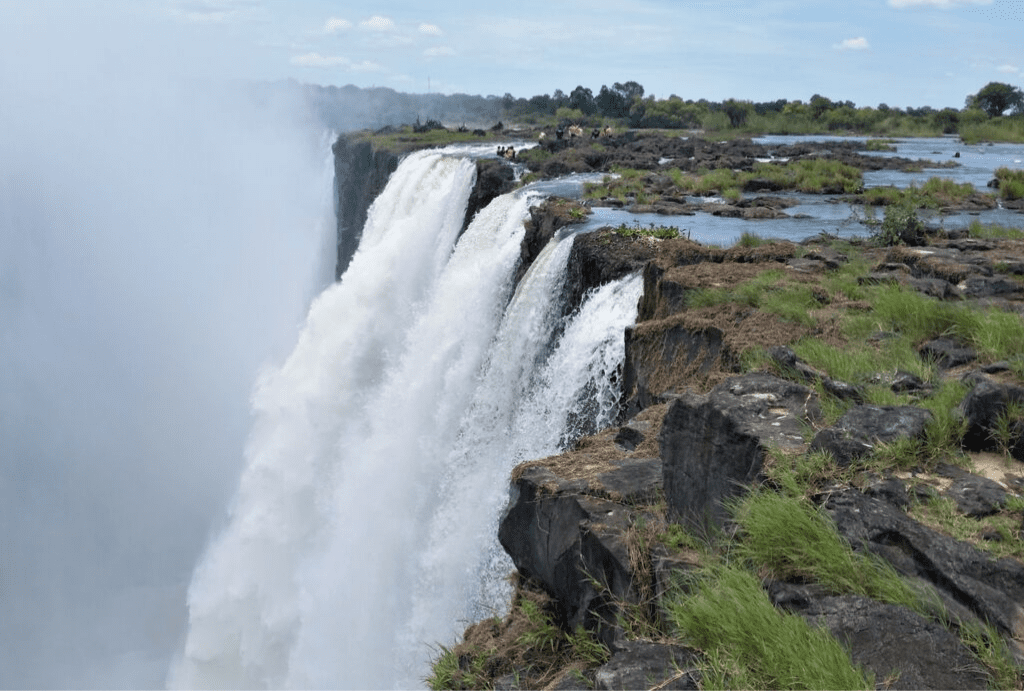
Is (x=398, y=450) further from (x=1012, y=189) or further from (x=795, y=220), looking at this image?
(x=1012, y=189)

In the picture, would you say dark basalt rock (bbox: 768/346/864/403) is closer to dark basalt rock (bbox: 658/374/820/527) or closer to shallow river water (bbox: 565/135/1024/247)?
dark basalt rock (bbox: 658/374/820/527)

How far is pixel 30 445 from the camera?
40281 millimetres

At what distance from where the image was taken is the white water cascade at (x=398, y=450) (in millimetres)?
10078

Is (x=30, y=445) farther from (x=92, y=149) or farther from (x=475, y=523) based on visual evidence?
(x=92, y=149)

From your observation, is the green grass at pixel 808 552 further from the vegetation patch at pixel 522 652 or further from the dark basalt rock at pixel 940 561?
the vegetation patch at pixel 522 652

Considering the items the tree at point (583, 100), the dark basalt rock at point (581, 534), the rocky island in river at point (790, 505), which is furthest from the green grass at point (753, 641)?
the tree at point (583, 100)

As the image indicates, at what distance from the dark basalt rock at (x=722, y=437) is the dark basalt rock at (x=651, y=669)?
1.00 m

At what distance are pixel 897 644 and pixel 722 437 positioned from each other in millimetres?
1759

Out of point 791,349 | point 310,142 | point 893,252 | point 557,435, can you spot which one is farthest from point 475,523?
point 310,142

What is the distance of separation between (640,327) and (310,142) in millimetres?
90378

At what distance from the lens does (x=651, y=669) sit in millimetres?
3852

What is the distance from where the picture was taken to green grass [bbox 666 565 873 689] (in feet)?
11.0

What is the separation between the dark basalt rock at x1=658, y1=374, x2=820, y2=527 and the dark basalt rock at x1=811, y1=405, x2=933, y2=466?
178 mm

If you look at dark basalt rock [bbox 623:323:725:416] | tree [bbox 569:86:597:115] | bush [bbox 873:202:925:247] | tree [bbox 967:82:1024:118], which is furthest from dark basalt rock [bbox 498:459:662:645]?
tree [bbox 569:86:597:115]
